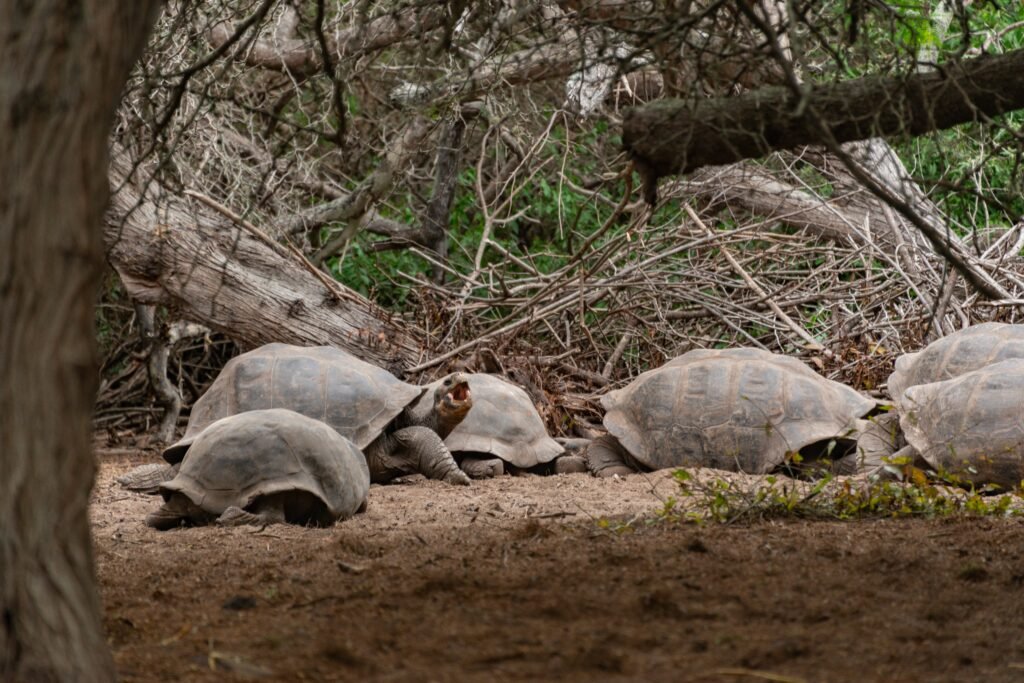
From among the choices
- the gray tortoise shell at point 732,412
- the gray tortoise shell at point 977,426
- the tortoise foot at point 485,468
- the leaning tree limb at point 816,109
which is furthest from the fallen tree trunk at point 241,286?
the leaning tree limb at point 816,109

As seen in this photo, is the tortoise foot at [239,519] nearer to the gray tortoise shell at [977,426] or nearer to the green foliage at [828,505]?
the green foliage at [828,505]

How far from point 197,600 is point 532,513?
2.29 metres

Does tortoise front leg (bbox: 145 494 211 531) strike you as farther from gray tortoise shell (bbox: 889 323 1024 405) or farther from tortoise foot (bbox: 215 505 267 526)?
gray tortoise shell (bbox: 889 323 1024 405)

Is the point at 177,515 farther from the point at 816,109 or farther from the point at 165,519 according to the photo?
the point at 816,109

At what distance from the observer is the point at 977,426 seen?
6.11m

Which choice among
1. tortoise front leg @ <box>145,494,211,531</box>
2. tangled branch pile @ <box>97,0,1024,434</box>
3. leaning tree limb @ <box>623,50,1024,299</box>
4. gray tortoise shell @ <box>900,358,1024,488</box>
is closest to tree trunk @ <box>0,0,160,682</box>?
leaning tree limb @ <box>623,50,1024,299</box>

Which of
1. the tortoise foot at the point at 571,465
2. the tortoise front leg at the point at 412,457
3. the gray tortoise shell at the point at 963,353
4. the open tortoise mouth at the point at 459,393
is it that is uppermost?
the gray tortoise shell at the point at 963,353

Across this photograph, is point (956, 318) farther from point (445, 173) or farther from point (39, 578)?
point (39, 578)

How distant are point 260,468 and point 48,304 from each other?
329 centimetres

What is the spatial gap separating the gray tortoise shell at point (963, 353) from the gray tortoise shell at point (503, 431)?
221 centimetres

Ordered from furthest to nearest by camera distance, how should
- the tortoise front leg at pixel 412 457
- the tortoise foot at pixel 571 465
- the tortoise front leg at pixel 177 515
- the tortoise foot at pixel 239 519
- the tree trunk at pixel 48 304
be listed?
the tortoise foot at pixel 571 465, the tortoise front leg at pixel 412 457, the tortoise front leg at pixel 177 515, the tortoise foot at pixel 239 519, the tree trunk at pixel 48 304

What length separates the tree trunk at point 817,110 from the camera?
353 centimetres

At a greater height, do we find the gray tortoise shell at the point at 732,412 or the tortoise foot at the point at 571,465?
the gray tortoise shell at the point at 732,412

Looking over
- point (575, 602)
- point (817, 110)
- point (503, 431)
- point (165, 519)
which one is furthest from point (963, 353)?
point (165, 519)
